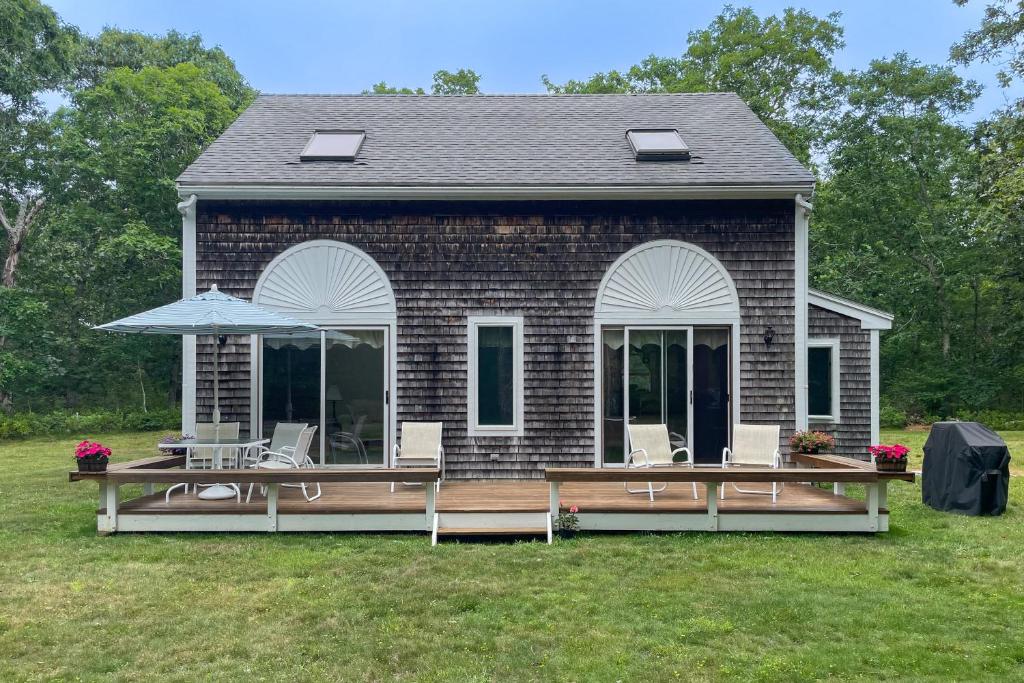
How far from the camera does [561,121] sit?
11.0m

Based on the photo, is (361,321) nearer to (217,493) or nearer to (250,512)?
(217,493)

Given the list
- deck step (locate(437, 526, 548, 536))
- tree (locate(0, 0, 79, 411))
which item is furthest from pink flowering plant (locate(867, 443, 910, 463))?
tree (locate(0, 0, 79, 411))

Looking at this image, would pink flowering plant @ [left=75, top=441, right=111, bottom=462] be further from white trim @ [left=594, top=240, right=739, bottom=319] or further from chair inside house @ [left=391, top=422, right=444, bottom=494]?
white trim @ [left=594, top=240, right=739, bottom=319]

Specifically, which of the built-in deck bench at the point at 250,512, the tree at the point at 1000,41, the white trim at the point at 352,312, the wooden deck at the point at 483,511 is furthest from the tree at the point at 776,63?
the built-in deck bench at the point at 250,512

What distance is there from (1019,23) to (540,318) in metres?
12.5

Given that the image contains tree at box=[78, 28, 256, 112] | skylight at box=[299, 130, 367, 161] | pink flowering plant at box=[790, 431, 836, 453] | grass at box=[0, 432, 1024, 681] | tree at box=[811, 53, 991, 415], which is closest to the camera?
grass at box=[0, 432, 1024, 681]

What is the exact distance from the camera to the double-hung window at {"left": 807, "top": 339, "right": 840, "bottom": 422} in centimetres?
1002

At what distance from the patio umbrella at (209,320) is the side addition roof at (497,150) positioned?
7.13 feet

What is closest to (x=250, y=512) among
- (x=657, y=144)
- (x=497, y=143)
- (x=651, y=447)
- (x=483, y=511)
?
(x=483, y=511)

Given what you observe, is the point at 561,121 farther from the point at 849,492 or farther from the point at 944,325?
the point at 944,325

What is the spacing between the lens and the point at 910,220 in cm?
2061

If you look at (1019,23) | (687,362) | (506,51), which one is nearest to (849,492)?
(687,362)

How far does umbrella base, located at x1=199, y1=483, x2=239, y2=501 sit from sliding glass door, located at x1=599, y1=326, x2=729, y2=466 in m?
4.34

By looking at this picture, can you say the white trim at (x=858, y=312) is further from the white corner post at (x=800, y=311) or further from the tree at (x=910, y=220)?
the tree at (x=910, y=220)
